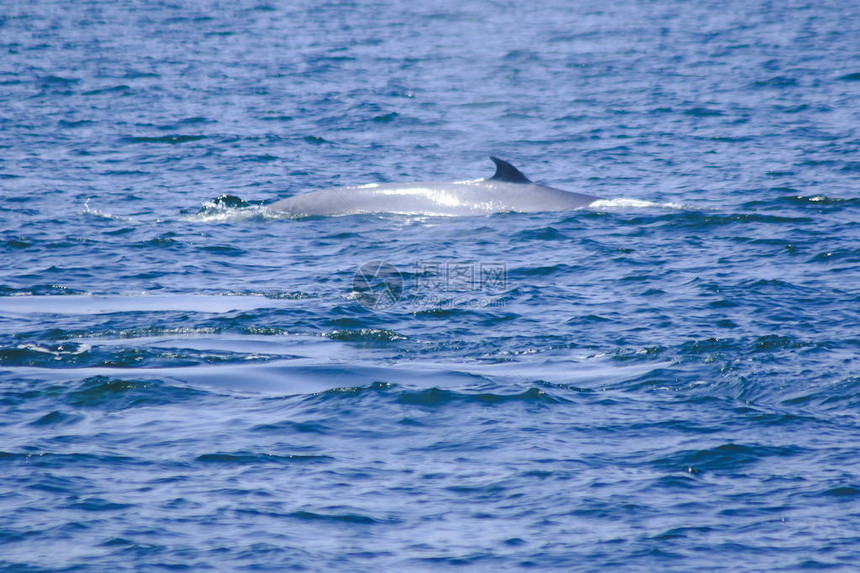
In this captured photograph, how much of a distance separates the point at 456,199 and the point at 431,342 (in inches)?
233

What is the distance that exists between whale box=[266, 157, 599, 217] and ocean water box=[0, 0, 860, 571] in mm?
339

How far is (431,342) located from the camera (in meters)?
11.9

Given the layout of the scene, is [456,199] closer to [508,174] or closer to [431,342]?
[508,174]

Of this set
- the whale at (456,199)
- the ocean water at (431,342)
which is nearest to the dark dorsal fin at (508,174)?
the whale at (456,199)

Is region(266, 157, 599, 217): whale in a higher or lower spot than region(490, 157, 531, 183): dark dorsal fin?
lower

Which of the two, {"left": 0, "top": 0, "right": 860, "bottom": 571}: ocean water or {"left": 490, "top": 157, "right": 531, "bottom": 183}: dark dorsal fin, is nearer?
{"left": 0, "top": 0, "right": 860, "bottom": 571}: ocean water

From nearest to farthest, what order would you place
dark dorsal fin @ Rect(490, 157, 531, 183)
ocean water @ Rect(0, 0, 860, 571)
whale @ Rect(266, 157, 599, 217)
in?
1. ocean water @ Rect(0, 0, 860, 571)
2. dark dorsal fin @ Rect(490, 157, 531, 183)
3. whale @ Rect(266, 157, 599, 217)

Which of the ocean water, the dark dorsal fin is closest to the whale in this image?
the dark dorsal fin

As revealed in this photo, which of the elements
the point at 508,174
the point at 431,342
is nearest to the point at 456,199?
the point at 508,174

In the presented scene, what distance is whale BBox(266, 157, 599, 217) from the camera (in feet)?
57.3

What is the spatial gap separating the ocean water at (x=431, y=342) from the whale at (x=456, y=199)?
34cm

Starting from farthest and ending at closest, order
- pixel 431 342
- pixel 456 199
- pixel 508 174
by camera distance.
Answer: pixel 456 199
pixel 508 174
pixel 431 342

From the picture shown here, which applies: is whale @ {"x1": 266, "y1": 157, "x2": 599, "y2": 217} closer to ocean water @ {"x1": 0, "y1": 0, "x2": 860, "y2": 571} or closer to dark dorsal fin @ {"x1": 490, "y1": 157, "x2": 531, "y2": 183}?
dark dorsal fin @ {"x1": 490, "y1": 157, "x2": 531, "y2": 183}

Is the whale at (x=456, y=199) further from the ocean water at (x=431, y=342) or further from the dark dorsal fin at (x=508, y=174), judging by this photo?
the ocean water at (x=431, y=342)
